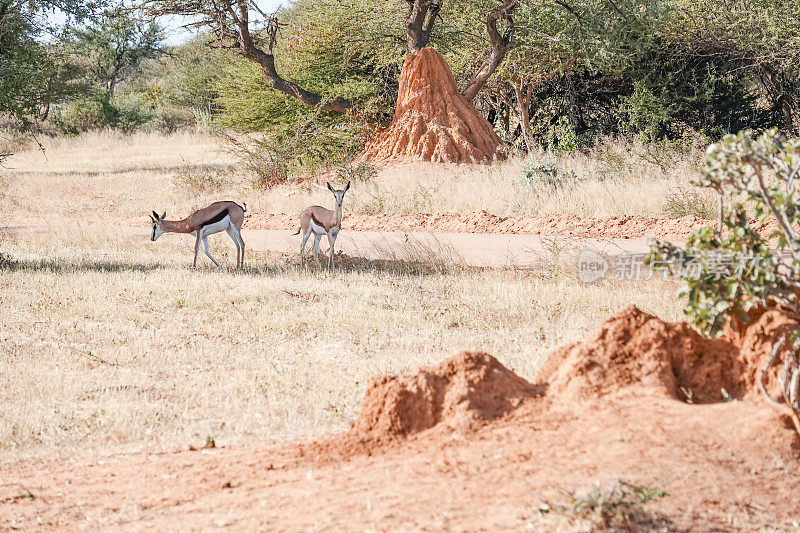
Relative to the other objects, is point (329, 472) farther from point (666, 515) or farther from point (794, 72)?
point (794, 72)

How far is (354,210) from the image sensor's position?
19250mm

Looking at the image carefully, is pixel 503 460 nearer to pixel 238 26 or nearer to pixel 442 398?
pixel 442 398

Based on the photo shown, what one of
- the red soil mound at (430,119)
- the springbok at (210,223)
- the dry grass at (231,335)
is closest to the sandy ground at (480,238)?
the dry grass at (231,335)

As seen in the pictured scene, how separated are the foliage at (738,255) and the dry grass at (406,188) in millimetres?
9289

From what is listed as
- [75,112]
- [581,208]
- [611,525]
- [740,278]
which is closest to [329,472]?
[611,525]

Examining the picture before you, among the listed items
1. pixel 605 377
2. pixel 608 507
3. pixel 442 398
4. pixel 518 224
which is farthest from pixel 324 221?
pixel 608 507

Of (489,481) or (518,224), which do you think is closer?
(489,481)

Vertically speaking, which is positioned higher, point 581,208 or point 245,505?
point 581,208

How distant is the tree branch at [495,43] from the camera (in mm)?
22250

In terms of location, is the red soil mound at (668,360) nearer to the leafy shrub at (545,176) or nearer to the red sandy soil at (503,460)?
the red sandy soil at (503,460)

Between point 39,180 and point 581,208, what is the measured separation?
1779 centimetres

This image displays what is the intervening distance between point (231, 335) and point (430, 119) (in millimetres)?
14955

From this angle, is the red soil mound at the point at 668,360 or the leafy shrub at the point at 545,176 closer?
the red soil mound at the point at 668,360

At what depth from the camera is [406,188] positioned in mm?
20031
